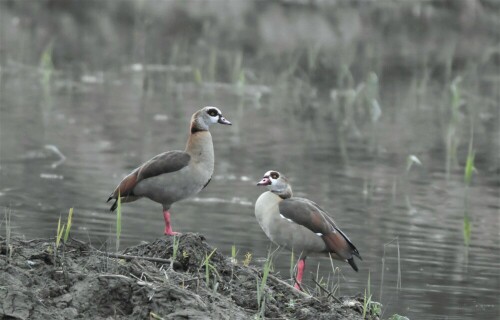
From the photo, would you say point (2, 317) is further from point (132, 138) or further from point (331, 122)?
point (331, 122)

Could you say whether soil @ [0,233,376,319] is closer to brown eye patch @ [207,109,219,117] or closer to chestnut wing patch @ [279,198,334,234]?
chestnut wing patch @ [279,198,334,234]

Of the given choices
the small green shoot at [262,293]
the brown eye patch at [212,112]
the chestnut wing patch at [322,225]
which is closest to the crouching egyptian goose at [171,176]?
the brown eye patch at [212,112]

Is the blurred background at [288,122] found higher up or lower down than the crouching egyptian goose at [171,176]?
lower down

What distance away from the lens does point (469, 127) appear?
2109 cm

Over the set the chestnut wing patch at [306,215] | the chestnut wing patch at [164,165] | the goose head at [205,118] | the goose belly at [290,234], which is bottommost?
the goose belly at [290,234]

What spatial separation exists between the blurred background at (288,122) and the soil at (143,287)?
47 cm

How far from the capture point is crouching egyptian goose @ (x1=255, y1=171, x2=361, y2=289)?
9648 millimetres

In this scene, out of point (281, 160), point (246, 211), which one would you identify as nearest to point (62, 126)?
point (281, 160)

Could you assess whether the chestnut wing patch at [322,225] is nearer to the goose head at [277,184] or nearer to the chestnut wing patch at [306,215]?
the chestnut wing patch at [306,215]

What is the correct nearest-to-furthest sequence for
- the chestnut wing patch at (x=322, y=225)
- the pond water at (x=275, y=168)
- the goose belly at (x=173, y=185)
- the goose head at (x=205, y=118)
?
the chestnut wing patch at (x=322, y=225)
the goose belly at (x=173, y=185)
the goose head at (x=205, y=118)
the pond water at (x=275, y=168)

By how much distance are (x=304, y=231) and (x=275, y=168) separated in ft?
22.0

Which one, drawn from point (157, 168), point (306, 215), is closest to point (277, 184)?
point (306, 215)

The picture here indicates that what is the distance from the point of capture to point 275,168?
53.6 feet

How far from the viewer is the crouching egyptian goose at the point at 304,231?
9648 millimetres
